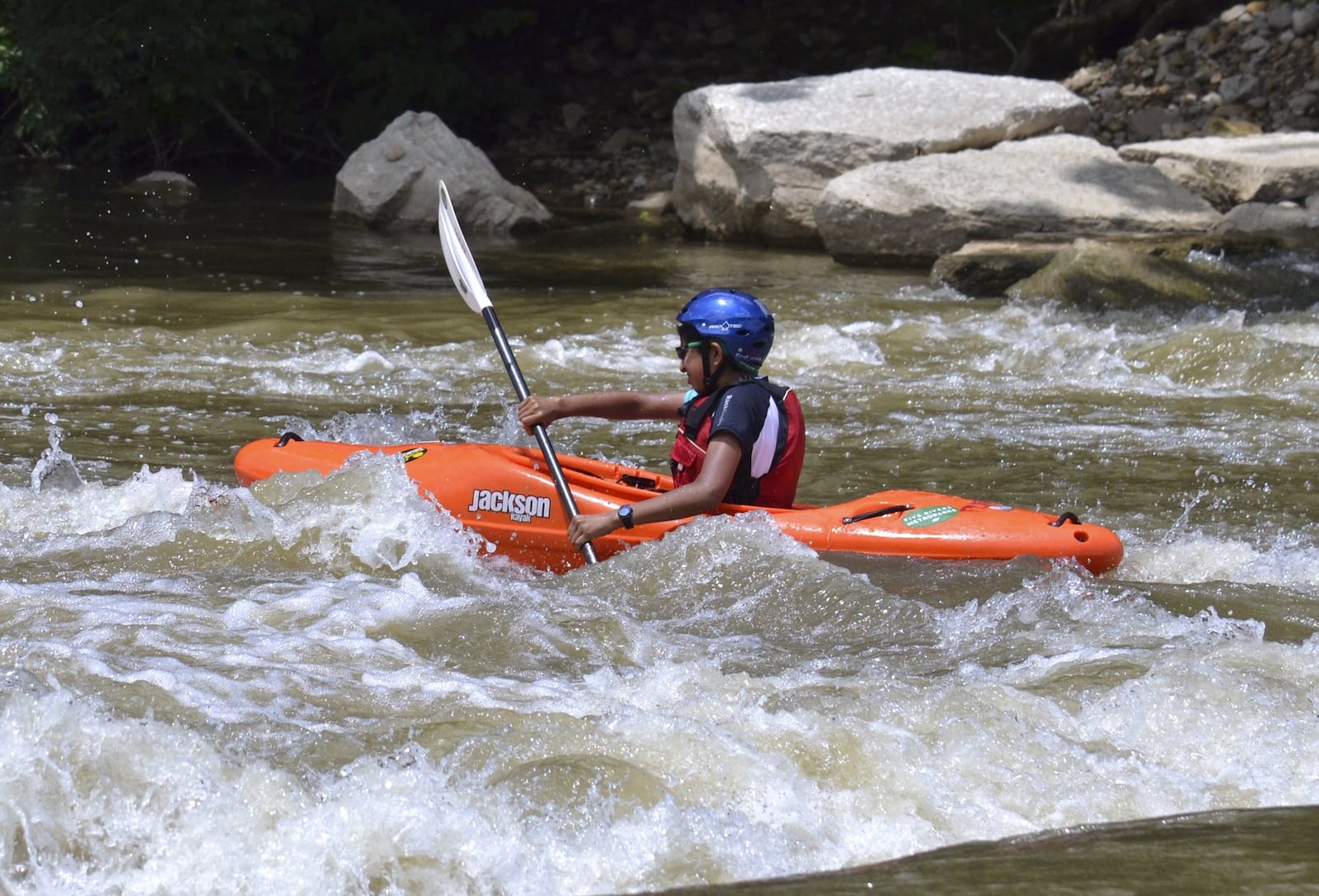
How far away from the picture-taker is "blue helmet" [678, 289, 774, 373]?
425 cm

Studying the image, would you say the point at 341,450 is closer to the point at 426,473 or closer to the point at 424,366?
the point at 426,473

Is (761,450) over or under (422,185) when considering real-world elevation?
over

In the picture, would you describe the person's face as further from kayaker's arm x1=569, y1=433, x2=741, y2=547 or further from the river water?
the river water

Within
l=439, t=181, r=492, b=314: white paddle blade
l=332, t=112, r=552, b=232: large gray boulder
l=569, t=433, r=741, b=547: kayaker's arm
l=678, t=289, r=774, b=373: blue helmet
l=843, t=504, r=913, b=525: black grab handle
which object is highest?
l=678, t=289, r=774, b=373: blue helmet

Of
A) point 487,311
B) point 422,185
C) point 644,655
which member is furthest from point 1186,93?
point 644,655

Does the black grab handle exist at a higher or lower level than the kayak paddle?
lower

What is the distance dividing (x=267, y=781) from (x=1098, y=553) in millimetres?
2400

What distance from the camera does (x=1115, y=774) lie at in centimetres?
292

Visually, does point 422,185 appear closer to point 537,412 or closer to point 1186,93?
point 1186,93

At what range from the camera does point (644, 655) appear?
3.58 m

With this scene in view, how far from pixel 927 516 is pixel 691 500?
0.67 metres

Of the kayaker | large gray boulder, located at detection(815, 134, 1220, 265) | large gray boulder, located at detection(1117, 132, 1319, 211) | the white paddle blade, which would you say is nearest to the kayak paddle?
the white paddle blade

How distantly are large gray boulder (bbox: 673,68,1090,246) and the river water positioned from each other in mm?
4169

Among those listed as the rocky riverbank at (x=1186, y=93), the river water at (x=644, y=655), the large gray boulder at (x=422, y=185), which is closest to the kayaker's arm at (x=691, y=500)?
the river water at (x=644, y=655)
